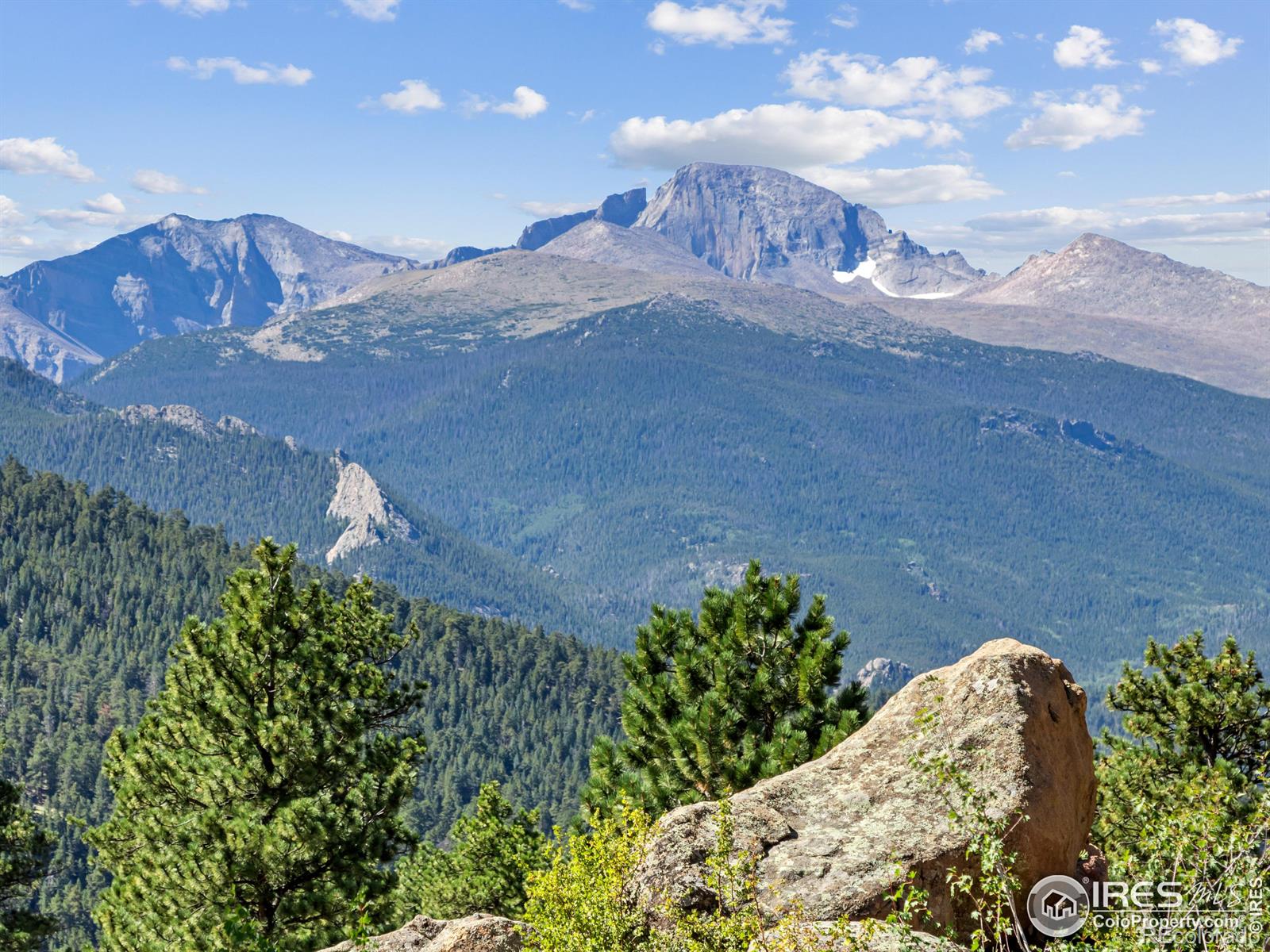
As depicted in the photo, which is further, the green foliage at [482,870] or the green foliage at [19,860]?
the green foliage at [482,870]

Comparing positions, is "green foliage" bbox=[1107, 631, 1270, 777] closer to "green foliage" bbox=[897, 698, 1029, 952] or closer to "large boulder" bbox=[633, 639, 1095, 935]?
"large boulder" bbox=[633, 639, 1095, 935]

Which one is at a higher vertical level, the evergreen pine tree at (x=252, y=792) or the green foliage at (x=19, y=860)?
the evergreen pine tree at (x=252, y=792)

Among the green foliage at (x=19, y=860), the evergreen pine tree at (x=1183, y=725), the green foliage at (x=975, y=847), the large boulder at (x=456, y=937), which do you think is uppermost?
the green foliage at (x=975, y=847)

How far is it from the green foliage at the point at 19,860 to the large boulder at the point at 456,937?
3019cm

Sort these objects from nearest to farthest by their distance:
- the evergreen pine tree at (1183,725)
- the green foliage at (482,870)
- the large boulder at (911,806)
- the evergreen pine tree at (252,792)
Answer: the large boulder at (911,806) < the evergreen pine tree at (252,792) < the evergreen pine tree at (1183,725) < the green foliage at (482,870)

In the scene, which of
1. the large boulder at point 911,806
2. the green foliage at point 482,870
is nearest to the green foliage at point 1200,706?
the large boulder at point 911,806

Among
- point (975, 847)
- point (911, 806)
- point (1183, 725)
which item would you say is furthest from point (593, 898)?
point (1183, 725)

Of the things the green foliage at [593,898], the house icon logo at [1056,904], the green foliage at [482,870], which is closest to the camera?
the green foliage at [593,898]

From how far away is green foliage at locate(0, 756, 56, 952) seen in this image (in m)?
48.7

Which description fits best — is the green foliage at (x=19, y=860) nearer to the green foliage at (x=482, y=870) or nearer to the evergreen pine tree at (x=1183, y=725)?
the green foliage at (x=482, y=870)

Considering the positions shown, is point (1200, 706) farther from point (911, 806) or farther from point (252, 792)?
point (252, 792)

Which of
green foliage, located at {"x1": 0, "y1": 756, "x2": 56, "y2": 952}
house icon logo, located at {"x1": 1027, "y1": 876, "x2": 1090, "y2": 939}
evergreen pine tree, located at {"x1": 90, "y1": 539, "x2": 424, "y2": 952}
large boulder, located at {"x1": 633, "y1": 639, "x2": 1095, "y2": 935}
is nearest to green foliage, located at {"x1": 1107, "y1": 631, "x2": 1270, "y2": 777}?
large boulder, located at {"x1": 633, "y1": 639, "x2": 1095, "y2": 935}

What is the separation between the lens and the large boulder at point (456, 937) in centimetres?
2309

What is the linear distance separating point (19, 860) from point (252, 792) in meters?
20.2
